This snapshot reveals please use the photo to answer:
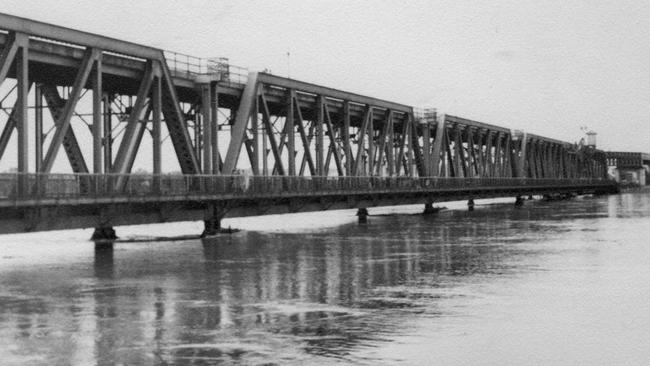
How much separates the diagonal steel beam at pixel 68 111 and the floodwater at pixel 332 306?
400cm

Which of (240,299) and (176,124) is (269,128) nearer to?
(176,124)

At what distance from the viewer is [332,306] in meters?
17.5

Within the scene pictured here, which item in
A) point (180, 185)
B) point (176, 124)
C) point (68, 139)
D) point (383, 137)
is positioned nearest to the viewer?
point (68, 139)

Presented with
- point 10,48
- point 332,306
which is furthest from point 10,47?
point 332,306

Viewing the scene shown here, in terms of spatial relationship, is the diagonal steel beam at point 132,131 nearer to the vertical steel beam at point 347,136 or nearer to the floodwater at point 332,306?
the floodwater at point 332,306

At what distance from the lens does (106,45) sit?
32.4 metres

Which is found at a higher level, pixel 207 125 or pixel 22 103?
pixel 207 125

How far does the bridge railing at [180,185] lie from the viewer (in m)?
27.6

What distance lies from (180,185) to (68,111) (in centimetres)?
826

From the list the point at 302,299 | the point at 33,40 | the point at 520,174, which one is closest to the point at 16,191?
the point at 33,40

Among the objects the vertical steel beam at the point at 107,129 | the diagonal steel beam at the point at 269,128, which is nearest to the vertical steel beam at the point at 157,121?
the vertical steel beam at the point at 107,129

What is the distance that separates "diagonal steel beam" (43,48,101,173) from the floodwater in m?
4.00

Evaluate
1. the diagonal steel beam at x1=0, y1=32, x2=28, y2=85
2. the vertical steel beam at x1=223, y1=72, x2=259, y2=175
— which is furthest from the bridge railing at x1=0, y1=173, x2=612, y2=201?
the diagonal steel beam at x1=0, y1=32, x2=28, y2=85

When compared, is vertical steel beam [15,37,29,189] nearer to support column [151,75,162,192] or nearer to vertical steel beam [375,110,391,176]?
support column [151,75,162,192]
